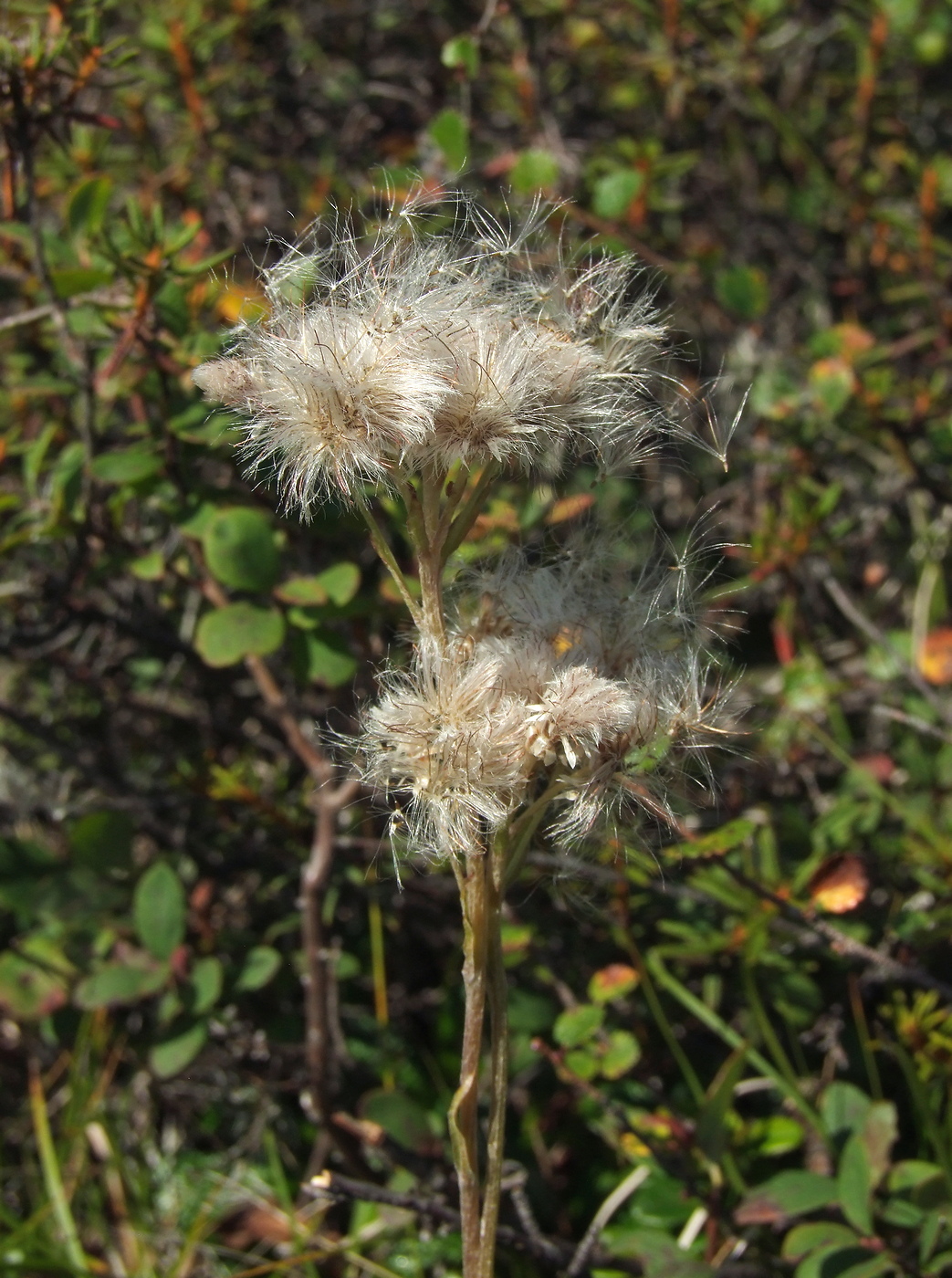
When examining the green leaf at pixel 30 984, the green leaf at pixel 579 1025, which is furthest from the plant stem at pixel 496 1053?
the green leaf at pixel 30 984

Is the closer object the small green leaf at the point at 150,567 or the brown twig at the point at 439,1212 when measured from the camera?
the brown twig at the point at 439,1212

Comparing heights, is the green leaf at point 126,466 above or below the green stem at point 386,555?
below

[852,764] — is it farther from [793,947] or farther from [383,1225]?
[383,1225]

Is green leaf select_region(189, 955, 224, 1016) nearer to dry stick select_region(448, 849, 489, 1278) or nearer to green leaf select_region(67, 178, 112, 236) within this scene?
dry stick select_region(448, 849, 489, 1278)

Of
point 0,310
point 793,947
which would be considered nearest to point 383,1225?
point 793,947

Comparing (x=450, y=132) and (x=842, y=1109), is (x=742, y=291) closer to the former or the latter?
(x=450, y=132)

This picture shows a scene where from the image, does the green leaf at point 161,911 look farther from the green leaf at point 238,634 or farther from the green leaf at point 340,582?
the green leaf at point 340,582

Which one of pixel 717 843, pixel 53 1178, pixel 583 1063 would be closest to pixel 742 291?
pixel 717 843

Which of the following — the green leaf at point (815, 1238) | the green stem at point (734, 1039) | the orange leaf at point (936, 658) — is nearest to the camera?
the green leaf at point (815, 1238)
